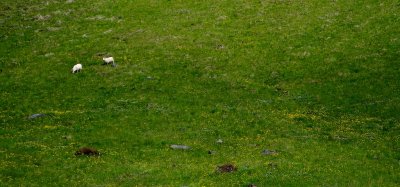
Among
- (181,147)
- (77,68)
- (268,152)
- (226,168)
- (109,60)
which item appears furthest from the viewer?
(109,60)

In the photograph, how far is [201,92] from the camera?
41.8 m

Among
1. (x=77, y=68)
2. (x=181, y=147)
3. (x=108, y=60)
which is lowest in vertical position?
(x=181, y=147)

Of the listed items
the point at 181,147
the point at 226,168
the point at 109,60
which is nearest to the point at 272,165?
the point at 226,168

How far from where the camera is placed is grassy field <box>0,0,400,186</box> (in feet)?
93.5

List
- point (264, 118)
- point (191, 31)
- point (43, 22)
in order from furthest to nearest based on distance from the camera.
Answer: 1. point (43, 22)
2. point (191, 31)
3. point (264, 118)

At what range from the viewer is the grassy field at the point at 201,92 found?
93.5 ft

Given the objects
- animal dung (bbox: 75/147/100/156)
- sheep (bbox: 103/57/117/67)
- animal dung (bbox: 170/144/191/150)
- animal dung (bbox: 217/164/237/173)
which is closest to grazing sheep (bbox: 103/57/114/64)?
sheep (bbox: 103/57/117/67)

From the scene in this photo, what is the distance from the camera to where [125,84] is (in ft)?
143

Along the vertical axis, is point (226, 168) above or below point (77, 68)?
below

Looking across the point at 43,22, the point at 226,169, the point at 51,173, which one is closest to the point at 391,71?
the point at 226,169

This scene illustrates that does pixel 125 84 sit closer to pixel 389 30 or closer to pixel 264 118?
pixel 264 118

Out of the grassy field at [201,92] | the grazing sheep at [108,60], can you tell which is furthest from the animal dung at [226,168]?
the grazing sheep at [108,60]

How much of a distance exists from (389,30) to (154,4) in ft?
94.1

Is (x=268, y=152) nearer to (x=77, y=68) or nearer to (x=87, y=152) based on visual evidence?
(x=87, y=152)
